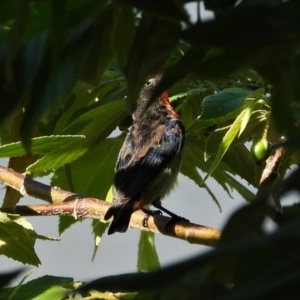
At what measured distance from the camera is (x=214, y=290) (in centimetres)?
40

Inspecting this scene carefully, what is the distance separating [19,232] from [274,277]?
129 centimetres

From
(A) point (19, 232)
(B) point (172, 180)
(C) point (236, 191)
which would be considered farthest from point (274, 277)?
(B) point (172, 180)

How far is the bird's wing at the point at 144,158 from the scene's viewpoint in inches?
110

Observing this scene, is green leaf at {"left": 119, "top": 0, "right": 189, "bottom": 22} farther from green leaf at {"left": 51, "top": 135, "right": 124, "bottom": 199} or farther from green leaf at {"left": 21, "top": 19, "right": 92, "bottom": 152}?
green leaf at {"left": 51, "top": 135, "right": 124, "bottom": 199}

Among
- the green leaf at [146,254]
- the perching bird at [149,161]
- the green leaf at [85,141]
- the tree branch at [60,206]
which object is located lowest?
A: the perching bird at [149,161]

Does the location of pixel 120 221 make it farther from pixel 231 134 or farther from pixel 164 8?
pixel 164 8

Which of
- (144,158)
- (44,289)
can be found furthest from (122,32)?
(144,158)

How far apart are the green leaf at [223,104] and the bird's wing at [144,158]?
1353 mm

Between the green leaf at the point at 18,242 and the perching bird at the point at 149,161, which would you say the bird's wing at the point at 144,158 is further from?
the green leaf at the point at 18,242

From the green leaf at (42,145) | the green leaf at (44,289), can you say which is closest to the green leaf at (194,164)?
the green leaf at (42,145)

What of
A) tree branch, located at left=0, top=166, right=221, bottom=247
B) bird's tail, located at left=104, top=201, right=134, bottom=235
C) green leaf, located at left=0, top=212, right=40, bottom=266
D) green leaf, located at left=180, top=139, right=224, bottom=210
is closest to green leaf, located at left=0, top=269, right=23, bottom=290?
green leaf, located at left=0, top=212, right=40, bottom=266

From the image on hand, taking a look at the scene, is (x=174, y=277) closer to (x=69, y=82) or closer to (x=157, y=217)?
(x=69, y=82)

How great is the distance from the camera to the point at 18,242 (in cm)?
160

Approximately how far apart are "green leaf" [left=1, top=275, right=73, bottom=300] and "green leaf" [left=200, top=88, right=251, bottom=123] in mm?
427
